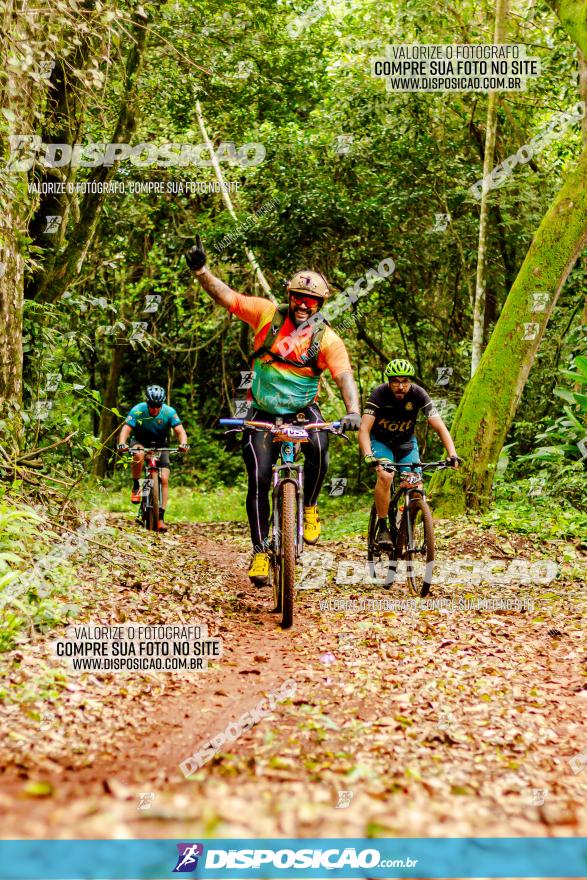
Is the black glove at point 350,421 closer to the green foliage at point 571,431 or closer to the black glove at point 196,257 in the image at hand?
the black glove at point 196,257

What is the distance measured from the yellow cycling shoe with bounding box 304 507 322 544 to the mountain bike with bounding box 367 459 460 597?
1.03 meters

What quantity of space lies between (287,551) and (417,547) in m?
2.02

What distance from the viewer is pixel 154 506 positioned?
475 inches

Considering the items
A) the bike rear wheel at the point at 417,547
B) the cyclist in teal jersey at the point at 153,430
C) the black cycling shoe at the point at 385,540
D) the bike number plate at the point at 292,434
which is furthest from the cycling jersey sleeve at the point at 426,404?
the cyclist in teal jersey at the point at 153,430

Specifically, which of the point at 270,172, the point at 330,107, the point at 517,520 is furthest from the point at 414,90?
the point at 517,520

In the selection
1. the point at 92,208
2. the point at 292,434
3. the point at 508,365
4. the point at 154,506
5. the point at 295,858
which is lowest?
the point at 154,506

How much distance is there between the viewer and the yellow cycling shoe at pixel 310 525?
7234mm

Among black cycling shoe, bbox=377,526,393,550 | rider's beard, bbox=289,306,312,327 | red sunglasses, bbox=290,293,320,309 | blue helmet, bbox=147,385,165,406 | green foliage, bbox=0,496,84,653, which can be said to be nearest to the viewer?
green foliage, bbox=0,496,84,653

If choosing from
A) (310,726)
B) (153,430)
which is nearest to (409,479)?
(310,726)

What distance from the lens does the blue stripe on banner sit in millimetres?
2922

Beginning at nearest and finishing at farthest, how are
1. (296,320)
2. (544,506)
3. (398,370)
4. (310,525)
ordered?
(296,320), (310,525), (398,370), (544,506)

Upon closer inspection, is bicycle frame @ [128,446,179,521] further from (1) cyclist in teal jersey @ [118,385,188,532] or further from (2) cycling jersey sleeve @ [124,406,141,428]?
(2) cycling jersey sleeve @ [124,406,141,428]

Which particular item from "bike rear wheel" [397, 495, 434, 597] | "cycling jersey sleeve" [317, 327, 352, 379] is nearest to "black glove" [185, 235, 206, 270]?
"cycling jersey sleeve" [317, 327, 352, 379]

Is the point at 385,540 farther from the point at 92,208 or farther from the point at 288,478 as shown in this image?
the point at 92,208
